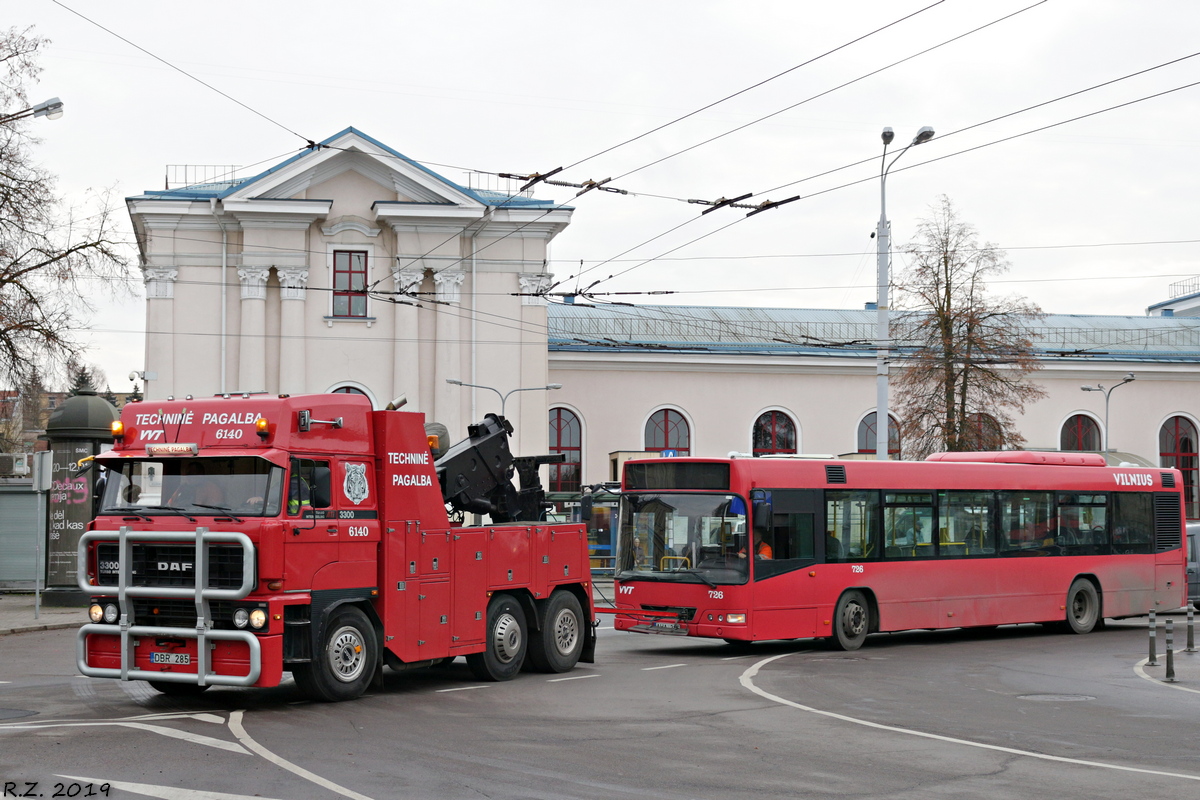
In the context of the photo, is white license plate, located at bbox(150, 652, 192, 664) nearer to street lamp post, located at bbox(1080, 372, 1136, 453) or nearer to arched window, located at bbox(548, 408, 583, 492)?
arched window, located at bbox(548, 408, 583, 492)

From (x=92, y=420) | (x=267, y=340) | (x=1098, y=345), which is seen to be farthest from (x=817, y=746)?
(x=1098, y=345)

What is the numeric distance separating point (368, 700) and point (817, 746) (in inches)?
186

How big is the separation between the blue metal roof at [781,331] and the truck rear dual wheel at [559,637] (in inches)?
1375

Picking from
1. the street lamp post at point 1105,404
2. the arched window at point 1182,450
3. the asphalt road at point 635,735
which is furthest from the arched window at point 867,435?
the asphalt road at point 635,735

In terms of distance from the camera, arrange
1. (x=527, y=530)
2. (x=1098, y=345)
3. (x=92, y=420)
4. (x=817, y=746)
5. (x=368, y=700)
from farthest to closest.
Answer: (x=1098, y=345)
(x=92, y=420)
(x=527, y=530)
(x=368, y=700)
(x=817, y=746)

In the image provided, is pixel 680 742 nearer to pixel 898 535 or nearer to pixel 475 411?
pixel 898 535

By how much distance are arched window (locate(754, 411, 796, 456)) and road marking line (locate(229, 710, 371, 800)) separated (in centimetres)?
4289

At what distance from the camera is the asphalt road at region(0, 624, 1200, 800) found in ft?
28.9

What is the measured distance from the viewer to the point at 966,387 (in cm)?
4175

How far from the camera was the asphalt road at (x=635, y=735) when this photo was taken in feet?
28.9

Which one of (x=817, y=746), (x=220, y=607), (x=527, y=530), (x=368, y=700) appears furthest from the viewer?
(x=527, y=530)

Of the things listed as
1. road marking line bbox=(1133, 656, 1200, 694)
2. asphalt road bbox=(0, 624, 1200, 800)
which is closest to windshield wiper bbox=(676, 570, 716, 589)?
asphalt road bbox=(0, 624, 1200, 800)

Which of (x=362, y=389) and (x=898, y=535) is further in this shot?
(x=362, y=389)

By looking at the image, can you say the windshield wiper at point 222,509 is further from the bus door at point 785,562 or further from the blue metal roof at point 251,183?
the blue metal roof at point 251,183
